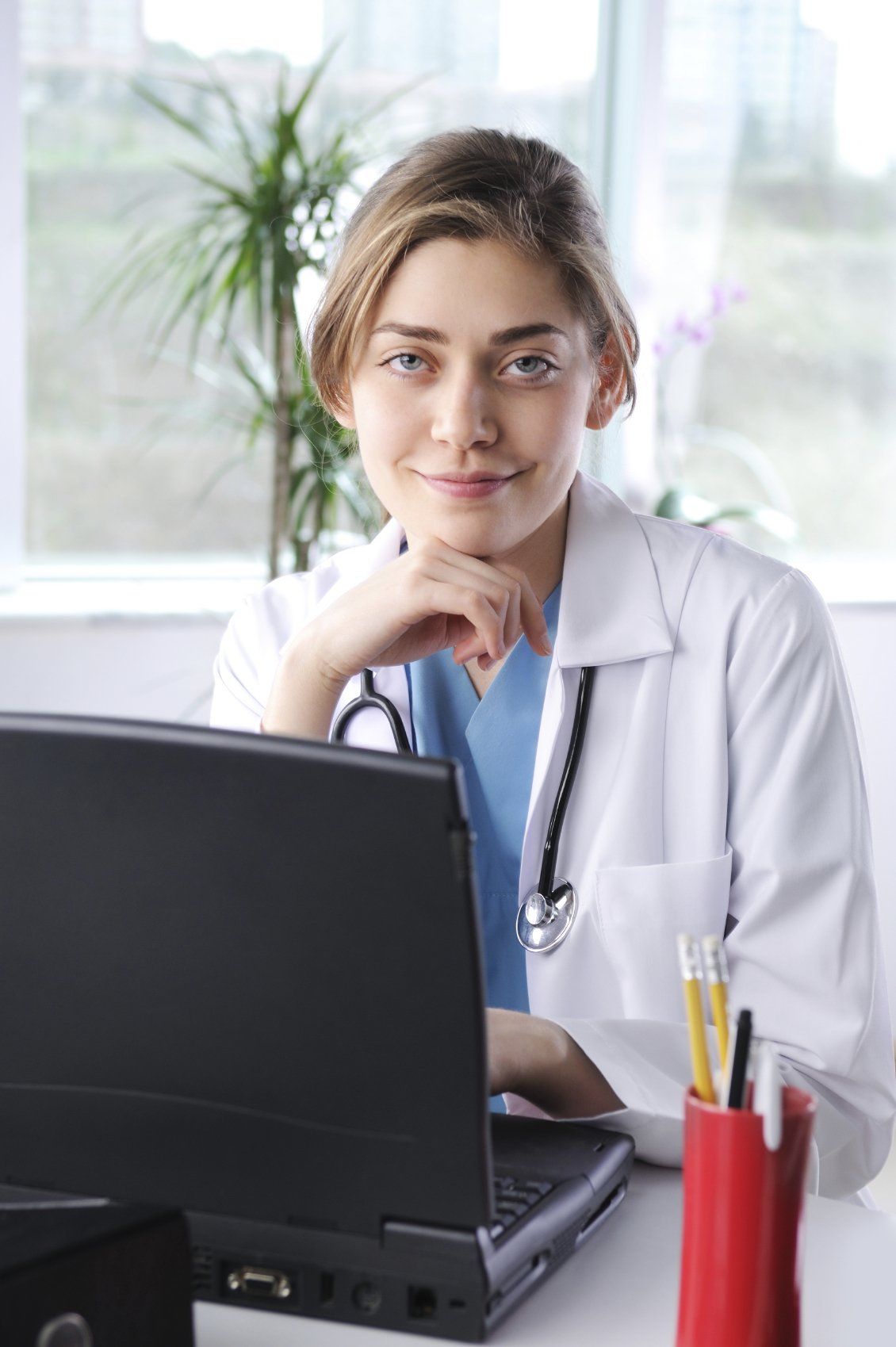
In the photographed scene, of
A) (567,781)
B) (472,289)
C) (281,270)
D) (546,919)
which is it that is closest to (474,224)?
(472,289)

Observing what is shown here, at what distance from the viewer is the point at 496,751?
1355 mm

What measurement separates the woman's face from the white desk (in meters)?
0.65

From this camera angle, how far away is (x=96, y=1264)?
0.60 m

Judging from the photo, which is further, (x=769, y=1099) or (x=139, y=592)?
(x=139, y=592)

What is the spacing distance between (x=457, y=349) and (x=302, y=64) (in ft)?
6.33

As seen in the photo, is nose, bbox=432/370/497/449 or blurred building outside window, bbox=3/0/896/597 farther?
blurred building outside window, bbox=3/0/896/597

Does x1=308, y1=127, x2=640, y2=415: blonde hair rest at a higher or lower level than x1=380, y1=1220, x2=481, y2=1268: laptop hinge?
higher

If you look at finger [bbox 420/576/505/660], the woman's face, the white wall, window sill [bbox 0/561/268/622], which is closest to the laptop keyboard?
finger [bbox 420/576/505/660]

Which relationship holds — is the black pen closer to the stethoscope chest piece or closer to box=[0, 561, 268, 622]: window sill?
the stethoscope chest piece

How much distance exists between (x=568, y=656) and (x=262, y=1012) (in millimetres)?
679

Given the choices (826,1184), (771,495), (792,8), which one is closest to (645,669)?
(826,1184)

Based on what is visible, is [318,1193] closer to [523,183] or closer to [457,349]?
[457,349]

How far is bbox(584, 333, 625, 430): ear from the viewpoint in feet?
4.63

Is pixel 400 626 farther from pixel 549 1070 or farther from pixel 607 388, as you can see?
pixel 549 1070
